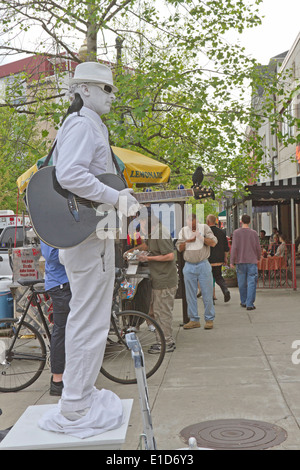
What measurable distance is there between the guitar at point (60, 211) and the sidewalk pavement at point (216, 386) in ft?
5.11

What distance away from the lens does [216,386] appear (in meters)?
5.90

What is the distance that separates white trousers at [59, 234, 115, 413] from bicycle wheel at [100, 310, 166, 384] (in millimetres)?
2571

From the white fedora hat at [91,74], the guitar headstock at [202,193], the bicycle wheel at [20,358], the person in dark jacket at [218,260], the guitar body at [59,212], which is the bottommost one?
the bicycle wheel at [20,358]

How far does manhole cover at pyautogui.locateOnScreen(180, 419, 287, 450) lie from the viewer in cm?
418

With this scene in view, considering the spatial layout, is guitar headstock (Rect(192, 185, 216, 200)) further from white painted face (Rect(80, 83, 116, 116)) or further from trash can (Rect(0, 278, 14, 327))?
white painted face (Rect(80, 83, 116, 116))

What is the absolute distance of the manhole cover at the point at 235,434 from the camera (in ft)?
13.7

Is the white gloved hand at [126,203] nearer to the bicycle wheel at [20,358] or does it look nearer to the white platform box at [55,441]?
the white platform box at [55,441]

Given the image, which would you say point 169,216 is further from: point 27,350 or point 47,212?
point 47,212

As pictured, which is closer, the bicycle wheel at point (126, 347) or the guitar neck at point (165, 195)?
the bicycle wheel at point (126, 347)

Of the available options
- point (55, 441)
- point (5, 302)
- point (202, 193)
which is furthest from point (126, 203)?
point (5, 302)

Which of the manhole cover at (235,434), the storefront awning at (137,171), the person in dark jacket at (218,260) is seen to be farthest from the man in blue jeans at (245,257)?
the manhole cover at (235,434)

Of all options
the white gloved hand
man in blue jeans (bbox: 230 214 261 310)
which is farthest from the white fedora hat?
man in blue jeans (bbox: 230 214 261 310)

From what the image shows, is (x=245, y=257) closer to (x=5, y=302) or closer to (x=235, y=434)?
(x=5, y=302)

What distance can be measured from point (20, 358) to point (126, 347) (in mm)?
→ 1024
